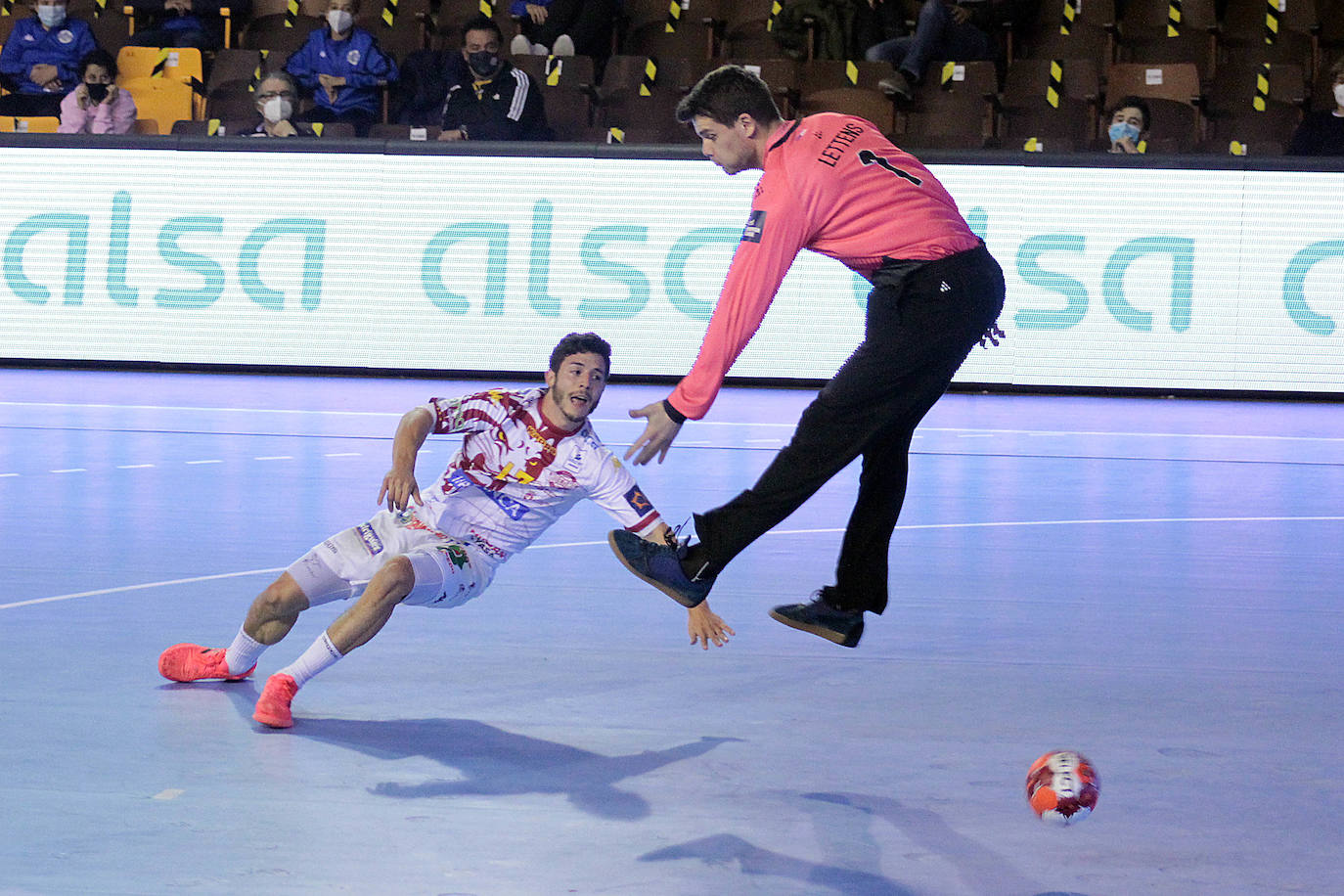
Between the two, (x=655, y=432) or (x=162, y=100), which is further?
(x=162, y=100)

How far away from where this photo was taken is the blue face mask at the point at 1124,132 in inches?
607

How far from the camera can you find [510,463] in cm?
586

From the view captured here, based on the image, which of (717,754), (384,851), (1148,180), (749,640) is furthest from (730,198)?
(384,851)

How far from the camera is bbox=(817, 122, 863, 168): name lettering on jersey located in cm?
518

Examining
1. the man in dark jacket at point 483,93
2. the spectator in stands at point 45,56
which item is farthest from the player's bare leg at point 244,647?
the spectator in stands at point 45,56

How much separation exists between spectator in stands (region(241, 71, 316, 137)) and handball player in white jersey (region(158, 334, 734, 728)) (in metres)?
11.1

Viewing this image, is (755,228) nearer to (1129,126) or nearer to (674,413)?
(674,413)

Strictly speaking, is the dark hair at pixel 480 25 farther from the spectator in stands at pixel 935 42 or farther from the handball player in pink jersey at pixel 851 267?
the handball player in pink jersey at pixel 851 267

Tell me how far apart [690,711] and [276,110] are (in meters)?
12.2

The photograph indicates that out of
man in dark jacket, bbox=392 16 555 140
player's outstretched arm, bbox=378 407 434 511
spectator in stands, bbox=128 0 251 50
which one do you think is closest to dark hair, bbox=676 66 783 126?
player's outstretched arm, bbox=378 407 434 511

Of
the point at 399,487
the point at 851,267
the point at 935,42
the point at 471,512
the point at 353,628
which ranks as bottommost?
the point at 353,628

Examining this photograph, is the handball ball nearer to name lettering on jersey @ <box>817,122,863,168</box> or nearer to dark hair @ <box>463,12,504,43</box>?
name lettering on jersey @ <box>817,122,863,168</box>

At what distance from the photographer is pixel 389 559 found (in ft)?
18.5

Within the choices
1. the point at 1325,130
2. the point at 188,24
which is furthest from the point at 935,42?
the point at 188,24
